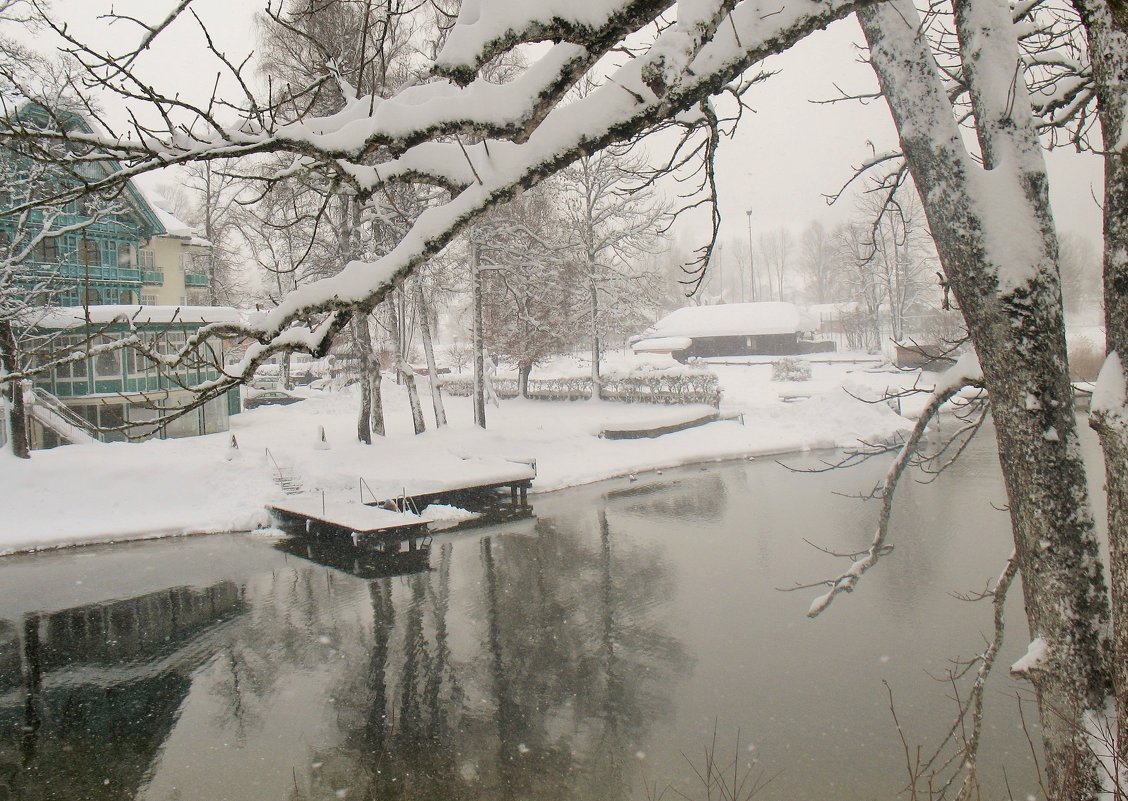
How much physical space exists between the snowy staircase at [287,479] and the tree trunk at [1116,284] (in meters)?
19.1

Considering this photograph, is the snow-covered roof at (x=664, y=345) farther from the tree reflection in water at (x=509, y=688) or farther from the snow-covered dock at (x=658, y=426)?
the tree reflection in water at (x=509, y=688)

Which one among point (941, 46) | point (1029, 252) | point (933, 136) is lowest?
point (1029, 252)

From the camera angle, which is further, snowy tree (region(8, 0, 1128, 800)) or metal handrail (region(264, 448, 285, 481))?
metal handrail (region(264, 448, 285, 481))

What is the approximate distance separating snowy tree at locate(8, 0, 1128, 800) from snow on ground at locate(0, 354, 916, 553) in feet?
35.5

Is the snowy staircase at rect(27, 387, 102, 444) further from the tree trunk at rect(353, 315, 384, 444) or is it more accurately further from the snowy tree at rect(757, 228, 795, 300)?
the snowy tree at rect(757, 228, 795, 300)

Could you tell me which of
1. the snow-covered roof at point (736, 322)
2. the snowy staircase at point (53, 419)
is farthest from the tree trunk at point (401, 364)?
the snow-covered roof at point (736, 322)

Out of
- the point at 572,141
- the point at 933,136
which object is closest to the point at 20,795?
the point at 572,141

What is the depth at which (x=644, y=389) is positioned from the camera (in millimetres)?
35031

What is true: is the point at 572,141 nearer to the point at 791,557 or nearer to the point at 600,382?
the point at 791,557

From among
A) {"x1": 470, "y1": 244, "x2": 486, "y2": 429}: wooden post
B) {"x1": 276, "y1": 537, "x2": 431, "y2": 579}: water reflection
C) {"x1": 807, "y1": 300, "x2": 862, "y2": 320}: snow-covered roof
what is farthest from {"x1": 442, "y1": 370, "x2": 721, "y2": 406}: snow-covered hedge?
{"x1": 807, "y1": 300, "x2": 862, "y2": 320}: snow-covered roof

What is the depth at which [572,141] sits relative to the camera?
277 centimetres

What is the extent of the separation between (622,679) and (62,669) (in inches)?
309

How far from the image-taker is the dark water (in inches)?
295

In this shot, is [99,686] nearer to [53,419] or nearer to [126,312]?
[126,312]
